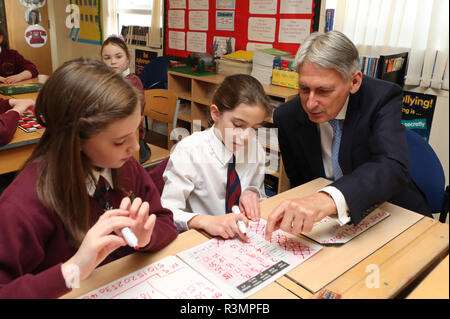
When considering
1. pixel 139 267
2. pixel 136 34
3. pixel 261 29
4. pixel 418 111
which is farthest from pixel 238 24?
pixel 139 267

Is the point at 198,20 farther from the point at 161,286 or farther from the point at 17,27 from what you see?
the point at 161,286

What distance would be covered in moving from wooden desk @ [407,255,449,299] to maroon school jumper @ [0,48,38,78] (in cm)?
376

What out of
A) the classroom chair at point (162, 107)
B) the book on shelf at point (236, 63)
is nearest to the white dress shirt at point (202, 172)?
the classroom chair at point (162, 107)

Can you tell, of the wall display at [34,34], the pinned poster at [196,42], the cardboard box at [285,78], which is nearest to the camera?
the cardboard box at [285,78]

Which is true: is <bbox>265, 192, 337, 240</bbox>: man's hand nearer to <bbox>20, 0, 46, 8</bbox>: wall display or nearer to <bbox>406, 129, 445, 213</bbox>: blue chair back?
<bbox>406, 129, 445, 213</bbox>: blue chair back

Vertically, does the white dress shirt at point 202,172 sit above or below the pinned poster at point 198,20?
below

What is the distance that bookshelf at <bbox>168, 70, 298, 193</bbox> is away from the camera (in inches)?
113

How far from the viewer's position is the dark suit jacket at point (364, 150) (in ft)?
3.60

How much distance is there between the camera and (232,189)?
4.74 feet

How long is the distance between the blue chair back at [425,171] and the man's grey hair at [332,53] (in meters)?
0.46

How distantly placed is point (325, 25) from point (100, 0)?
340cm

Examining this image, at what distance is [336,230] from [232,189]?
0.47 meters

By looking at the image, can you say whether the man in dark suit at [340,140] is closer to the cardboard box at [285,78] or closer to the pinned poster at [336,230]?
the pinned poster at [336,230]

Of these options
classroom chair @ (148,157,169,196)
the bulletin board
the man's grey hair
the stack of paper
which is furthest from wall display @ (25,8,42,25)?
the man's grey hair
